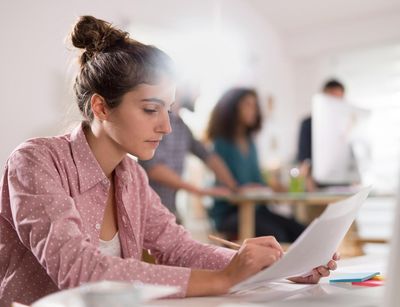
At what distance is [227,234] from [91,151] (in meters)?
2.31

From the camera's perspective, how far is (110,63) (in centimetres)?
121

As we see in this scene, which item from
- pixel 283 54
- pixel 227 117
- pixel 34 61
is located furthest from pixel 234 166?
pixel 283 54

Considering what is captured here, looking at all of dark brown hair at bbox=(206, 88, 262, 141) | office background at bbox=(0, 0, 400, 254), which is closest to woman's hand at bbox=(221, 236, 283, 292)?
dark brown hair at bbox=(206, 88, 262, 141)

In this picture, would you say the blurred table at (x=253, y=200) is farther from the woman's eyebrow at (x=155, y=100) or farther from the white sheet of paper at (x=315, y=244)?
the white sheet of paper at (x=315, y=244)

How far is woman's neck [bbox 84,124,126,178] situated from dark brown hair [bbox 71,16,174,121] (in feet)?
0.15

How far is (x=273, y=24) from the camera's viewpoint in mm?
6504

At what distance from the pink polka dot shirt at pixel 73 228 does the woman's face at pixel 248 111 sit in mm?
2342

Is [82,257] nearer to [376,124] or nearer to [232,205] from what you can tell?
[232,205]

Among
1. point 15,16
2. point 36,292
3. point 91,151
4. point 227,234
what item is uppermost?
point 15,16

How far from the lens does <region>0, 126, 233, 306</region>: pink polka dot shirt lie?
0.90 metres

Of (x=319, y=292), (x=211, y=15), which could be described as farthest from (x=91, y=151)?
(x=211, y=15)

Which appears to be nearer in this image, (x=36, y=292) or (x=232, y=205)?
(x=36, y=292)

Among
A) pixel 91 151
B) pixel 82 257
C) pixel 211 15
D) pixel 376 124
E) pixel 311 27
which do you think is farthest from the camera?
pixel 311 27

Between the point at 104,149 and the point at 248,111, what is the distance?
2.51 m
